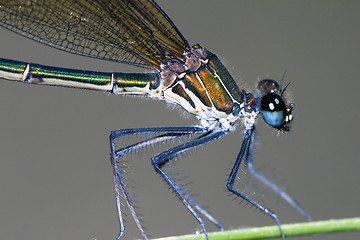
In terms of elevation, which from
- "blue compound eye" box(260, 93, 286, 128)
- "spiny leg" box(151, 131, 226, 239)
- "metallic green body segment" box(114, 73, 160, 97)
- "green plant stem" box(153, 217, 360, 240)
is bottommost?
"green plant stem" box(153, 217, 360, 240)

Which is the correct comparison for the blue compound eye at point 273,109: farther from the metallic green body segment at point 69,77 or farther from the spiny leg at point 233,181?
the metallic green body segment at point 69,77

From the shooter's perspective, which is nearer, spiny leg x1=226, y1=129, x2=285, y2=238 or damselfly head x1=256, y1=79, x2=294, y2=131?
spiny leg x1=226, y1=129, x2=285, y2=238

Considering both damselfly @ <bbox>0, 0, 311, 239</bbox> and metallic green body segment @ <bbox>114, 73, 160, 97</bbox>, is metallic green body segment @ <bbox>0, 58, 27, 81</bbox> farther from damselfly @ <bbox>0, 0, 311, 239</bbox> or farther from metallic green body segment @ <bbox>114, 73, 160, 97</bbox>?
metallic green body segment @ <bbox>114, 73, 160, 97</bbox>

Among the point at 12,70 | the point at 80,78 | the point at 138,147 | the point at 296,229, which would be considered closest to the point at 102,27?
the point at 80,78

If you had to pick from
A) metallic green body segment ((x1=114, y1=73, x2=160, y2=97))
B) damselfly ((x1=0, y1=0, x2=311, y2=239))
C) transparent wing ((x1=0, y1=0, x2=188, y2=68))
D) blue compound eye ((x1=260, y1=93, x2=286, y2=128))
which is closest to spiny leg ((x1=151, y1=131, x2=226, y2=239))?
damselfly ((x1=0, y1=0, x2=311, y2=239))

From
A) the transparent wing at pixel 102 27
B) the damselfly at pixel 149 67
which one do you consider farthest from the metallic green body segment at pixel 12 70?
the transparent wing at pixel 102 27

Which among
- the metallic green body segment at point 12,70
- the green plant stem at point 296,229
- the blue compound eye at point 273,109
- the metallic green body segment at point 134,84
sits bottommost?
the green plant stem at point 296,229

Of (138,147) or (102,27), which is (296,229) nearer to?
(138,147)

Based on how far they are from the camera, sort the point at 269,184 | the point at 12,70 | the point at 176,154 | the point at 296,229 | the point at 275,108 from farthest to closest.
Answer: the point at 269,184 → the point at 12,70 → the point at 176,154 → the point at 275,108 → the point at 296,229
